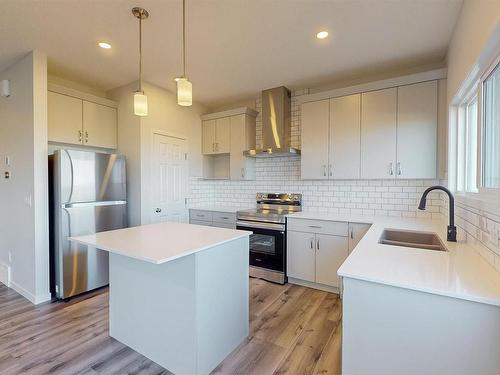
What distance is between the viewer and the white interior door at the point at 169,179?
357 centimetres

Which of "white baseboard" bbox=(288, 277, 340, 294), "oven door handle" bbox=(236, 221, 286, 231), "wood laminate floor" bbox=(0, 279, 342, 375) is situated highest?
"oven door handle" bbox=(236, 221, 286, 231)

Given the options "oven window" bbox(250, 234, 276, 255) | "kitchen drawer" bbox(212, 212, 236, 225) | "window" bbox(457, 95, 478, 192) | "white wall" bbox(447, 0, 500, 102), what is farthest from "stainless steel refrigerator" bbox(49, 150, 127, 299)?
"window" bbox(457, 95, 478, 192)

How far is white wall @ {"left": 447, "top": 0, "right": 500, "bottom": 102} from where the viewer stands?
4.12ft

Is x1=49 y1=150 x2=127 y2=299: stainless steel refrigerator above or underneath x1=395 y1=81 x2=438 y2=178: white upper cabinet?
underneath

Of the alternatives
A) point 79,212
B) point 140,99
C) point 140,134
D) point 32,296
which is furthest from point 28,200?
point 140,99

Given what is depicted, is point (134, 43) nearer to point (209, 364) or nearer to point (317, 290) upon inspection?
point (209, 364)

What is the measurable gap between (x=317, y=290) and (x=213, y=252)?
1.84 m

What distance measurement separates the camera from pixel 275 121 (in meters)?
3.62

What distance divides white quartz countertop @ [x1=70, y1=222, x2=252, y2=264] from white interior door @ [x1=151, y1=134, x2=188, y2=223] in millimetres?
1351

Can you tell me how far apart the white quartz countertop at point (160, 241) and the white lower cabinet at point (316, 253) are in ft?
4.19

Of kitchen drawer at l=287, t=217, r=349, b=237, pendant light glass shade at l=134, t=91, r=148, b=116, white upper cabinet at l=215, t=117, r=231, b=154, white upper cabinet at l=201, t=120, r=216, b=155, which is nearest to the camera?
pendant light glass shade at l=134, t=91, r=148, b=116

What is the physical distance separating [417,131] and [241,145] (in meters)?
2.27

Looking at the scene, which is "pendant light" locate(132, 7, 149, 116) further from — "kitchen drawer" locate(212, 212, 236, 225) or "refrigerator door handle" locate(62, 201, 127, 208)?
"kitchen drawer" locate(212, 212, 236, 225)

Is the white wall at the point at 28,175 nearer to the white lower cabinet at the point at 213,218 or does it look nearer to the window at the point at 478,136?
the white lower cabinet at the point at 213,218
